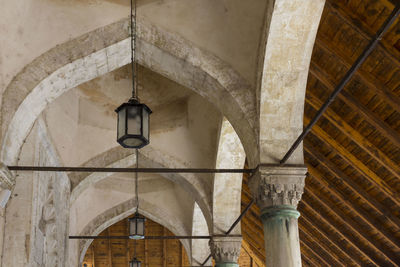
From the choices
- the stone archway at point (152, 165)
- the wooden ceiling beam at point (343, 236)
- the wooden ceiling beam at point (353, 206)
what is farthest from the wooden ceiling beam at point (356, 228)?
the stone archway at point (152, 165)

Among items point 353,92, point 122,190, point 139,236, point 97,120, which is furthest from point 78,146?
point 353,92

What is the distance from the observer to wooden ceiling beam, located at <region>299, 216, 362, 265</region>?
10.5 m

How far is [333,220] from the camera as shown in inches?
394

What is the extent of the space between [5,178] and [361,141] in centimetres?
453

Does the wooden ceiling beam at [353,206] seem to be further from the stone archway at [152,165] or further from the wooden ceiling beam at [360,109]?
the wooden ceiling beam at [360,109]

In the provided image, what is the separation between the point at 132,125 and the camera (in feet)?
15.6

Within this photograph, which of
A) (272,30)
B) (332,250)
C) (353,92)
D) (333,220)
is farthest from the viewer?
(332,250)

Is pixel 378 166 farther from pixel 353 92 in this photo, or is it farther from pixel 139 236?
pixel 139 236

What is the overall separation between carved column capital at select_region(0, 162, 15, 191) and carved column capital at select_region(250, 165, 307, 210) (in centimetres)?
257

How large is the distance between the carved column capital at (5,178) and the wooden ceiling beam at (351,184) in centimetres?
457

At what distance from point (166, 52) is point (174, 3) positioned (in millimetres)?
576

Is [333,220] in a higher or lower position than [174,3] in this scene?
lower

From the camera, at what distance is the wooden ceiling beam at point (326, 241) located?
10547 millimetres

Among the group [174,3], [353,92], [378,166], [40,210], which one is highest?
[174,3]
